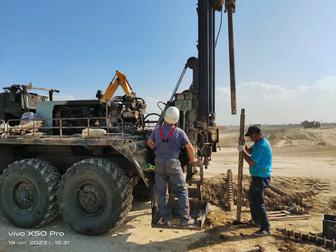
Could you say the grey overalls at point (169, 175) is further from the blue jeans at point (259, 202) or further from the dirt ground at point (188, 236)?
the blue jeans at point (259, 202)

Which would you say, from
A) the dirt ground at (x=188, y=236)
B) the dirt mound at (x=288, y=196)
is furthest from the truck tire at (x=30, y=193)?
the dirt mound at (x=288, y=196)

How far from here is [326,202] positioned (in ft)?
23.6

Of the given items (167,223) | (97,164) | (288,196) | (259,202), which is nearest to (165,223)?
(167,223)

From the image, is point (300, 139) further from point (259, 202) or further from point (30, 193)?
point (30, 193)

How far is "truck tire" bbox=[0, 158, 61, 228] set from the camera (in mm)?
5668

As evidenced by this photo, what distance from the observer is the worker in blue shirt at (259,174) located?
17.5 feet

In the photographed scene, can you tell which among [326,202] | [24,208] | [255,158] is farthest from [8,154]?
[326,202]

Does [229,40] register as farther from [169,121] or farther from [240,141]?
[169,121]

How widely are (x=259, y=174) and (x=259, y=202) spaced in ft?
1.53

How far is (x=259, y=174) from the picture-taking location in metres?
5.37

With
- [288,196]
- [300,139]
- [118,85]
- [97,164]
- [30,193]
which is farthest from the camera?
[300,139]

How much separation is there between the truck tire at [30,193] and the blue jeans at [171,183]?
2.03 metres

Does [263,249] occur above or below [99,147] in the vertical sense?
below

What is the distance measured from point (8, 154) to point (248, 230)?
5072 mm
